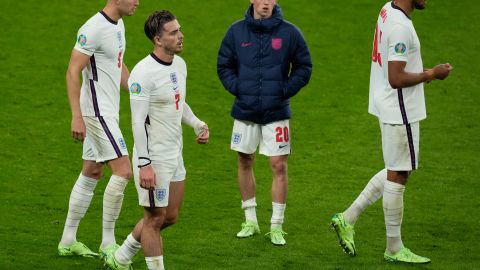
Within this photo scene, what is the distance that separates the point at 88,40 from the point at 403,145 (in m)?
2.62

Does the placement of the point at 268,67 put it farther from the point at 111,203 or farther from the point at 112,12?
the point at 111,203

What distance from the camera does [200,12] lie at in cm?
1831

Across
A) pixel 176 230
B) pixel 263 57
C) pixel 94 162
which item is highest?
pixel 263 57

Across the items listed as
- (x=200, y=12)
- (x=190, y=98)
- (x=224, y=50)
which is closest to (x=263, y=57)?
(x=224, y=50)

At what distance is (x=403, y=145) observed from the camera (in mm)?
9031

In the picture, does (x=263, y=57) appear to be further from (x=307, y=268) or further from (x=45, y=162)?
(x=45, y=162)

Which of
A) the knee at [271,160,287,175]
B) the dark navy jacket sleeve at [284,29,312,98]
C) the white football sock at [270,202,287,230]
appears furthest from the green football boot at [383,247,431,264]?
the dark navy jacket sleeve at [284,29,312,98]

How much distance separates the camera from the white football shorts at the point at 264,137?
9.99 m

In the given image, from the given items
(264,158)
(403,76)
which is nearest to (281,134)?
(403,76)

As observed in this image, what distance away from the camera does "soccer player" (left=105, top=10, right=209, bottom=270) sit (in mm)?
8016

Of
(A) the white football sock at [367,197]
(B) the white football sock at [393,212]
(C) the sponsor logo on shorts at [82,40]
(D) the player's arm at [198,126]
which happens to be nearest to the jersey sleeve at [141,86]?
(D) the player's arm at [198,126]

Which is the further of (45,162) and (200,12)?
(200,12)

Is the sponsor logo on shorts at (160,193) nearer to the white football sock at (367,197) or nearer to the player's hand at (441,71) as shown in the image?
the white football sock at (367,197)

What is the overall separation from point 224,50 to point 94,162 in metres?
1.66
